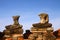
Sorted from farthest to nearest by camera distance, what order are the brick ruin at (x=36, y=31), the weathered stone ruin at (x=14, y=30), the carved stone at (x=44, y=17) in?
the weathered stone ruin at (x=14, y=30) < the carved stone at (x=44, y=17) < the brick ruin at (x=36, y=31)

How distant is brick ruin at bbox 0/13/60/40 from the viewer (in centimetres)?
2783

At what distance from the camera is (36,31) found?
92.7 ft

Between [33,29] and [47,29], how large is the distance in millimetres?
1556

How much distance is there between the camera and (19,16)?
2994 cm

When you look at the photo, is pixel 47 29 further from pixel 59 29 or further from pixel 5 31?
pixel 5 31

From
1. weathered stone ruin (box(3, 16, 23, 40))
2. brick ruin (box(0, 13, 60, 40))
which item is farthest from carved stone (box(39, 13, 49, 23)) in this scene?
weathered stone ruin (box(3, 16, 23, 40))

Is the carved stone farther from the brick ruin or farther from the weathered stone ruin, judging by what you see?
the weathered stone ruin

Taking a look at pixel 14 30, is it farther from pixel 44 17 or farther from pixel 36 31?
pixel 44 17

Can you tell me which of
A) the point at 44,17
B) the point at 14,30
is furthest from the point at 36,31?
the point at 14,30

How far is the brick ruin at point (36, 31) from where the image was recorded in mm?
27828

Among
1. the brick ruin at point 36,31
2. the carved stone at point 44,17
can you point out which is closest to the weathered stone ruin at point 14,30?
the brick ruin at point 36,31

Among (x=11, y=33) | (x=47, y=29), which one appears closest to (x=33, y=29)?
(x=47, y=29)

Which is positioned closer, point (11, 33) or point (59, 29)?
point (59, 29)

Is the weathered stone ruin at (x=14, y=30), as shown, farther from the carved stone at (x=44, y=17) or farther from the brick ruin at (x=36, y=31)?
the carved stone at (x=44, y=17)
